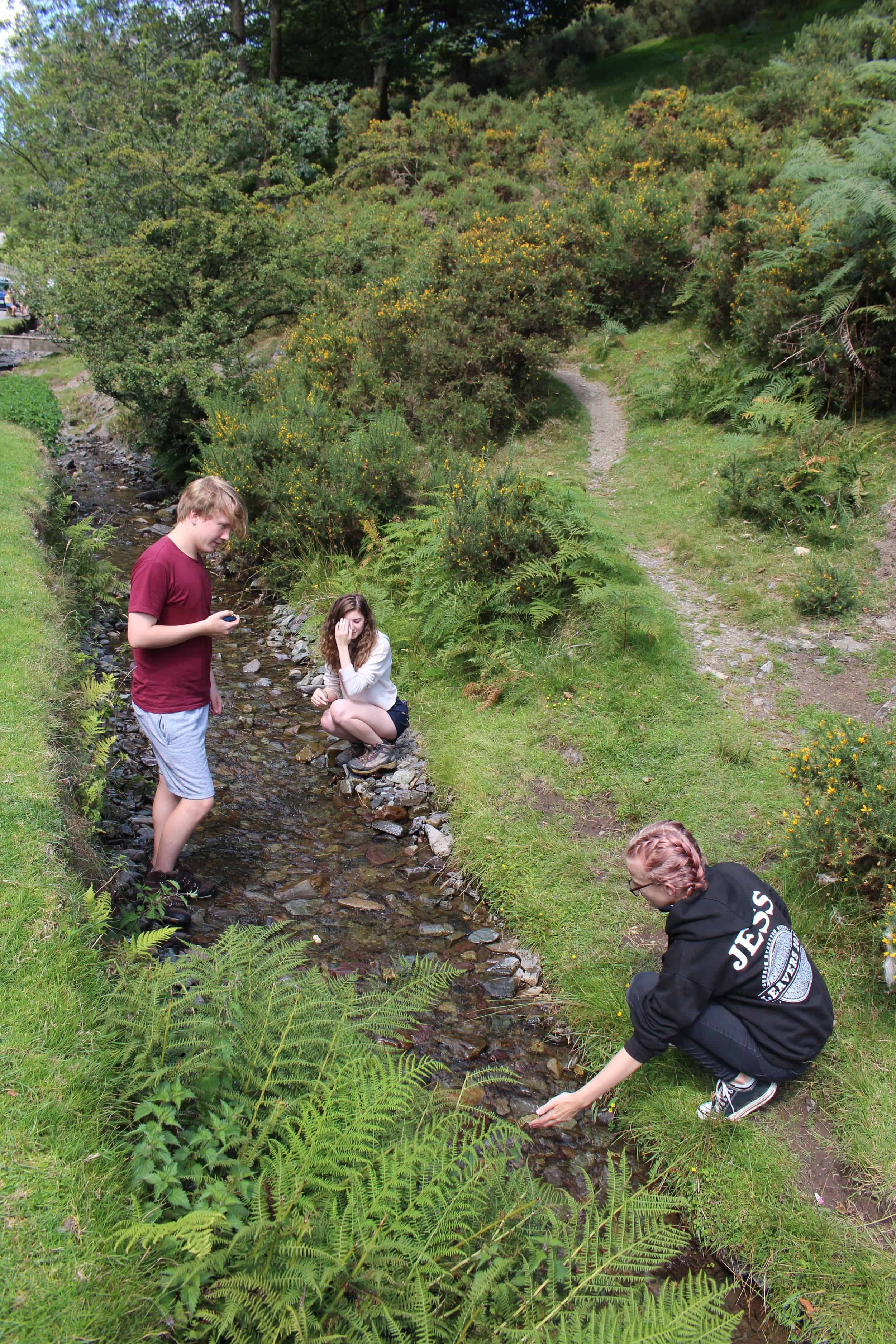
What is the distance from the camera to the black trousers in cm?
316

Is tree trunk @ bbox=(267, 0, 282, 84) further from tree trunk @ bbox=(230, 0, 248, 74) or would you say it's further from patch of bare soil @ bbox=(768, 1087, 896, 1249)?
patch of bare soil @ bbox=(768, 1087, 896, 1249)

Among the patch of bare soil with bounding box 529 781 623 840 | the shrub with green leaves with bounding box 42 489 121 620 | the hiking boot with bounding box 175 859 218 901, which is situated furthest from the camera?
the shrub with green leaves with bounding box 42 489 121 620

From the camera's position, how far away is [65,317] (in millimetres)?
12789

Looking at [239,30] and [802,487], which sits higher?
[239,30]

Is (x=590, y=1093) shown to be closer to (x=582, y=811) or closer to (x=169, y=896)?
(x=582, y=811)

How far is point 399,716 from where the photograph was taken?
6.29 metres

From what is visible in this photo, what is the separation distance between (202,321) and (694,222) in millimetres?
8645

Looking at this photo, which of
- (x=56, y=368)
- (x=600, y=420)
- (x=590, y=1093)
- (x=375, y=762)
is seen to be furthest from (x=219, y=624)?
(x=56, y=368)

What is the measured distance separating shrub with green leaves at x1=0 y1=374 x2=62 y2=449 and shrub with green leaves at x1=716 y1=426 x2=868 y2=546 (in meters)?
11.9

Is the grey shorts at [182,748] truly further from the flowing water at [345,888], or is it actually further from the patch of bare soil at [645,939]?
the patch of bare soil at [645,939]

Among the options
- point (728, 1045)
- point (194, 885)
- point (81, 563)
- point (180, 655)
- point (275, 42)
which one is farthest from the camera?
point (275, 42)

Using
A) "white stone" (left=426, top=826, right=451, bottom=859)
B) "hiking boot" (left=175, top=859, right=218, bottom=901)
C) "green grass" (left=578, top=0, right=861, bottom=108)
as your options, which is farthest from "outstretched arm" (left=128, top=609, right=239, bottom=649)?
"green grass" (left=578, top=0, right=861, bottom=108)

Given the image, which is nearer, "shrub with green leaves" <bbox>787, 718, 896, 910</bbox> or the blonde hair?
"shrub with green leaves" <bbox>787, 718, 896, 910</bbox>

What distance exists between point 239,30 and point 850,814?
3016 centimetres
